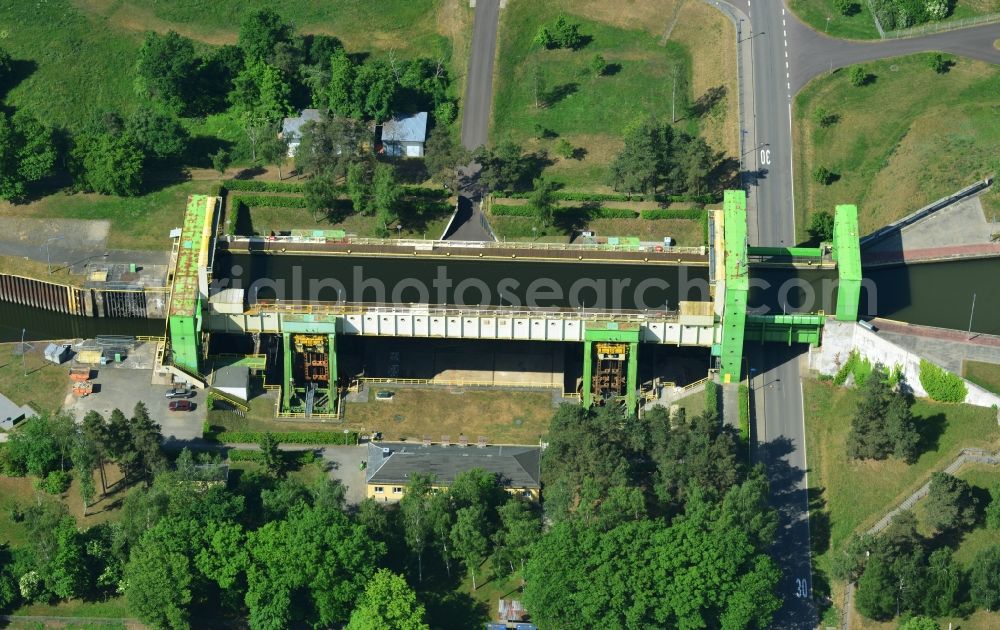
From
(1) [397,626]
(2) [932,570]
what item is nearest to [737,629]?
(2) [932,570]

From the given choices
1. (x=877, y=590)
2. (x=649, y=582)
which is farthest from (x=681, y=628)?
(x=877, y=590)

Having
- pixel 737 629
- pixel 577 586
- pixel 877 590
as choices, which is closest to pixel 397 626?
pixel 577 586

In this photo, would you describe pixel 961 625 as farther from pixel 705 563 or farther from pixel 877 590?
pixel 705 563

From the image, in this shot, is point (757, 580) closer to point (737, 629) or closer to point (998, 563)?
point (737, 629)

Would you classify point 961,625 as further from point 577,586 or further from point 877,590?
point 577,586

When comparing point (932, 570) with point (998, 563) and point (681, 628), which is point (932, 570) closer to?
point (998, 563)

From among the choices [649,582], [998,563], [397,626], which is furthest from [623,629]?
[998,563]
